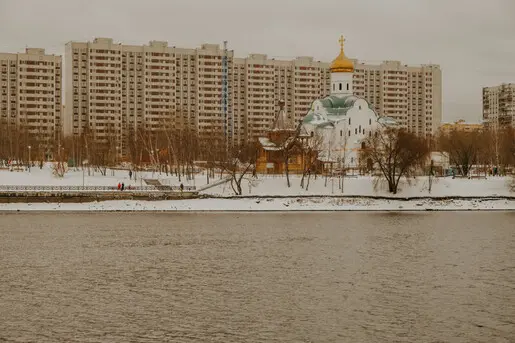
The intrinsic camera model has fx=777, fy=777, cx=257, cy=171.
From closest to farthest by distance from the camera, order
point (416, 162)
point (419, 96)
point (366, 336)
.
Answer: point (366, 336) → point (416, 162) → point (419, 96)

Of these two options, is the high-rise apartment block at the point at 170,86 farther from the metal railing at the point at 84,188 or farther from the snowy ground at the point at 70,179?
the metal railing at the point at 84,188

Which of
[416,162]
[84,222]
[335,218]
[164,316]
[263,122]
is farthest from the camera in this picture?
[263,122]

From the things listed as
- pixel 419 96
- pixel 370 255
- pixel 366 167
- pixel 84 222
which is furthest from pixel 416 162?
pixel 419 96

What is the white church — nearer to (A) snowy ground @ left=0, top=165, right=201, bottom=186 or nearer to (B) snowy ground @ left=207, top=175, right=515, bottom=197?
(B) snowy ground @ left=207, top=175, right=515, bottom=197

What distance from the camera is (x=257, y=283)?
96.1 ft

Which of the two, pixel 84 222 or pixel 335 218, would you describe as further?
pixel 335 218

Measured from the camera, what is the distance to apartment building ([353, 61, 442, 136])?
168750mm

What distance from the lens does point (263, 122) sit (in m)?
155

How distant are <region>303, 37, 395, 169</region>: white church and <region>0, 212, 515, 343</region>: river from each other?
49146 millimetres

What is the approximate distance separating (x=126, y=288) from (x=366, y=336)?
10.5 meters

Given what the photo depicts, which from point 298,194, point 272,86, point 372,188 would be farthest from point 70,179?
point 272,86

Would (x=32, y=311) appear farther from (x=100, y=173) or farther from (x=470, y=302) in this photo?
(x=100, y=173)

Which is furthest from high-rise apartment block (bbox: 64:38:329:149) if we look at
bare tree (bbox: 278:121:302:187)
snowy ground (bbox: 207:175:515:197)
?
snowy ground (bbox: 207:175:515:197)

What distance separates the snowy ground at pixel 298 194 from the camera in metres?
67.7
